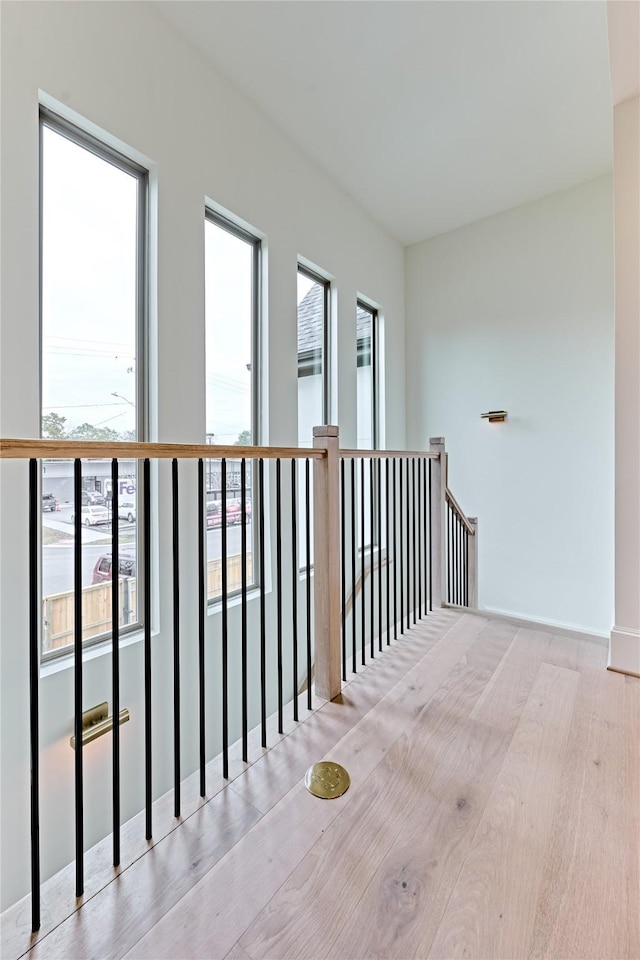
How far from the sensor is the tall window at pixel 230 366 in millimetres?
2830

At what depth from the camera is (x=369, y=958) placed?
0.91m

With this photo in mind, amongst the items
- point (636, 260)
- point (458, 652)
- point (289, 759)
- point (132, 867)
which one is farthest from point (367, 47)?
point (132, 867)

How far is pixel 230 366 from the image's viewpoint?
298 centimetres

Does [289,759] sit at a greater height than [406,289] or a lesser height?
lesser

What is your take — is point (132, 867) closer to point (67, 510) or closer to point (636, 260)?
point (67, 510)

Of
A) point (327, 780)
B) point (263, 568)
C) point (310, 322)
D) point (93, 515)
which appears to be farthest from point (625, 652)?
point (310, 322)

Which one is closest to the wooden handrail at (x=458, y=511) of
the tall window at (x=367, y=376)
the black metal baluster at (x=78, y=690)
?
the tall window at (x=367, y=376)

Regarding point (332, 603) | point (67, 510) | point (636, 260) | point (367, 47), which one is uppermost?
point (367, 47)

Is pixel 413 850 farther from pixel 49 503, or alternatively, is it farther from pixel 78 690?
pixel 49 503

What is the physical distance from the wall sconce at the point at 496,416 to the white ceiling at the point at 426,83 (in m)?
2.05

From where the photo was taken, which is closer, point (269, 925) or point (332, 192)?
point (269, 925)

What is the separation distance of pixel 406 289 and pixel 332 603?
171 inches

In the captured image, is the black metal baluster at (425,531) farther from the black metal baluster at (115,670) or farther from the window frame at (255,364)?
the black metal baluster at (115,670)

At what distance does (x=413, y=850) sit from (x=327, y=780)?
328 mm
